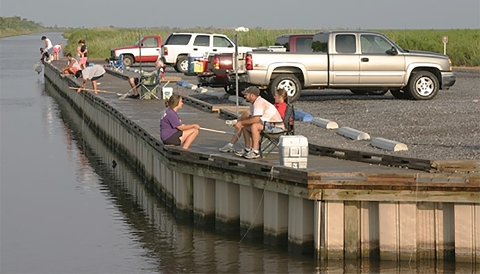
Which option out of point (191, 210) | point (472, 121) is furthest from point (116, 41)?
point (191, 210)

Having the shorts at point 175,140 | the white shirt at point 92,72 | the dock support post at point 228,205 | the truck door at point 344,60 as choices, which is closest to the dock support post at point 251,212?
the dock support post at point 228,205

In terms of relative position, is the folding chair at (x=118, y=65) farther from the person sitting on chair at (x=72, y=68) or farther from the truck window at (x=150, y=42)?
the person sitting on chair at (x=72, y=68)

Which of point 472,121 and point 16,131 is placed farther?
point 16,131

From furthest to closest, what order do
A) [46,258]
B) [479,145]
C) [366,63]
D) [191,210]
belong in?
1. [366,63]
2. [479,145]
3. [191,210]
4. [46,258]

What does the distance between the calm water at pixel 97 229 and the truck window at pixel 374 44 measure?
23.8 feet

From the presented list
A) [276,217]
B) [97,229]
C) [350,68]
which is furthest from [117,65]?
[276,217]

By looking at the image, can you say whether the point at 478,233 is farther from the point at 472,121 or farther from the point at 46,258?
the point at 472,121

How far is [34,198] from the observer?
2080cm

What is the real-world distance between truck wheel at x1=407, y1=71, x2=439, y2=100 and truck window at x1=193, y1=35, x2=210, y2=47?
20.2 meters

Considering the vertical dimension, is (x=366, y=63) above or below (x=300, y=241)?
above

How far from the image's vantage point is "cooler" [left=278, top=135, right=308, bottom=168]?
15.1 meters

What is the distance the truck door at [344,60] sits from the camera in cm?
2908

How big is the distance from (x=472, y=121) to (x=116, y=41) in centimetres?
5818

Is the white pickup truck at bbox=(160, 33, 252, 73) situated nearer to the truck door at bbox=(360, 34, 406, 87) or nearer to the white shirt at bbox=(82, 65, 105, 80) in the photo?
the white shirt at bbox=(82, 65, 105, 80)
